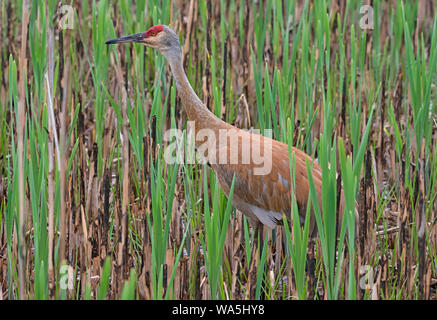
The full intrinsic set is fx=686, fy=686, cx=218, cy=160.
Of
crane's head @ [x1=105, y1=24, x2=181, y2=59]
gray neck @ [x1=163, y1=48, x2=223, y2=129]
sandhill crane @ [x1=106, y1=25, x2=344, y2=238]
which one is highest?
crane's head @ [x1=105, y1=24, x2=181, y2=59]

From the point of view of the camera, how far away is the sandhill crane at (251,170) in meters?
2.64

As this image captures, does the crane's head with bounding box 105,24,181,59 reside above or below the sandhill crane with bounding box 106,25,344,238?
above

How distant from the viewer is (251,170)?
2.71 metres

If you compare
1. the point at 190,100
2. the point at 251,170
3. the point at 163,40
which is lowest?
the point at 251,170

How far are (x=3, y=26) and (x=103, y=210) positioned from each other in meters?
2.21

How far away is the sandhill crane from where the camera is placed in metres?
2.64

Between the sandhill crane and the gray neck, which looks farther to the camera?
the gray neck

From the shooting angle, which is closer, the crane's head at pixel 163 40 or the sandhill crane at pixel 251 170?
the sandhill crane at pixel 251 170

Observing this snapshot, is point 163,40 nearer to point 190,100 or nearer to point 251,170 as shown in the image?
point 190,100

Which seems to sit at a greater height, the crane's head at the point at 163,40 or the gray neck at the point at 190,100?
the crane's head at the point at 163,40

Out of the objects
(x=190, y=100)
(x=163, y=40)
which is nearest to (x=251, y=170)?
(x=190, y=100)

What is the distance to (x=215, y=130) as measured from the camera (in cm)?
274

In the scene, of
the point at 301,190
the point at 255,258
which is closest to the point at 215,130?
the point at 301,190

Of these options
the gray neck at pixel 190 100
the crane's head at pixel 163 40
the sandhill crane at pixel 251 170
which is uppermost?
the crane's head at pixel 163 40
